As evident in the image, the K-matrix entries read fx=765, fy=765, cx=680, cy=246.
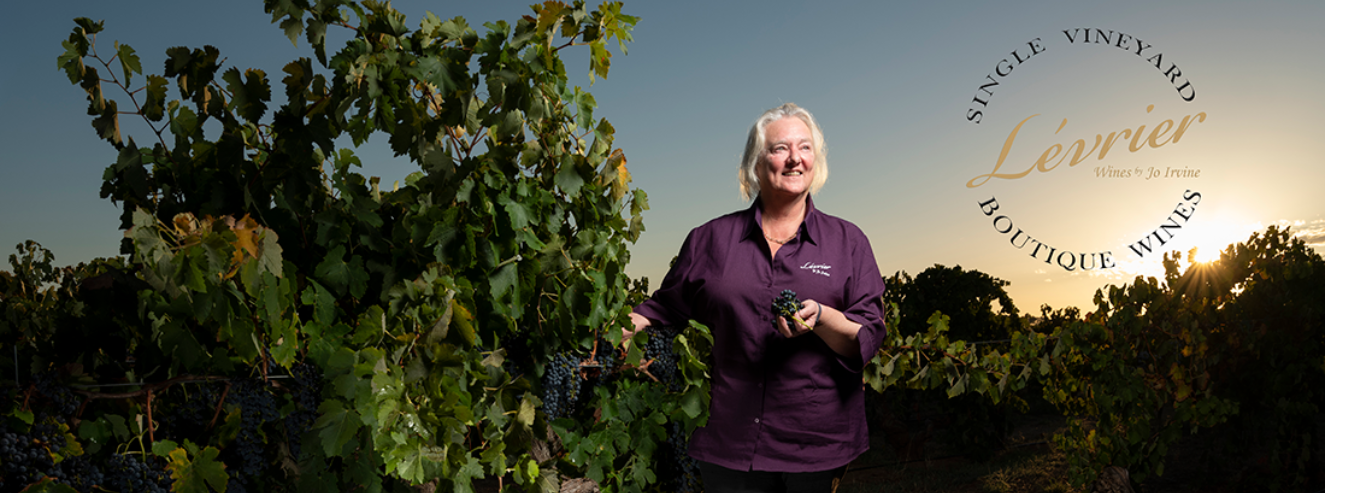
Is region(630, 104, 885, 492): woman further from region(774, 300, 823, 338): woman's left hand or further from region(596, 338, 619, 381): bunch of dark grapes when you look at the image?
region(596, 338, 619, 381): bunch of dark grapes

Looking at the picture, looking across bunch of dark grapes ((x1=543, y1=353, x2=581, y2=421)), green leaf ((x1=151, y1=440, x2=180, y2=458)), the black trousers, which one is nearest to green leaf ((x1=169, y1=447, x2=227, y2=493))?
green leaf ((x1=151, y1=440, x2=180, y2=458))

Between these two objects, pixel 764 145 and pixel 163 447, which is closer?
pixel 163 447

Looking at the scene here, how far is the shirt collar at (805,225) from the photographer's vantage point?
223cm

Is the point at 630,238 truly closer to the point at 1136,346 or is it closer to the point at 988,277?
the point at 1136,346

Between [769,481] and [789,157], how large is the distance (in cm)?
93

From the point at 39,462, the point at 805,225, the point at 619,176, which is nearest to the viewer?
the point at 39,462

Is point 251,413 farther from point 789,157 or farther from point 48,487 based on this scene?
point 789,157

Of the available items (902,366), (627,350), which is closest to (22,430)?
(627,350)

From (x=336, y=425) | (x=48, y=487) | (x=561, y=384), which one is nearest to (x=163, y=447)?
(x=48, y=487)

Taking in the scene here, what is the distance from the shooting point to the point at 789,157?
2217 millimetres

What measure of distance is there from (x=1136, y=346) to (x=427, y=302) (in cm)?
410

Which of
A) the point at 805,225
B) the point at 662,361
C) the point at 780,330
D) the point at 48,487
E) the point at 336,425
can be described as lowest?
the point at 48,487

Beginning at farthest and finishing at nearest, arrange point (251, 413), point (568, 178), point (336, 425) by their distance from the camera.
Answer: point (568, 178), point (251, 413), point (336, 425)

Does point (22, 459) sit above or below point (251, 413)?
below
